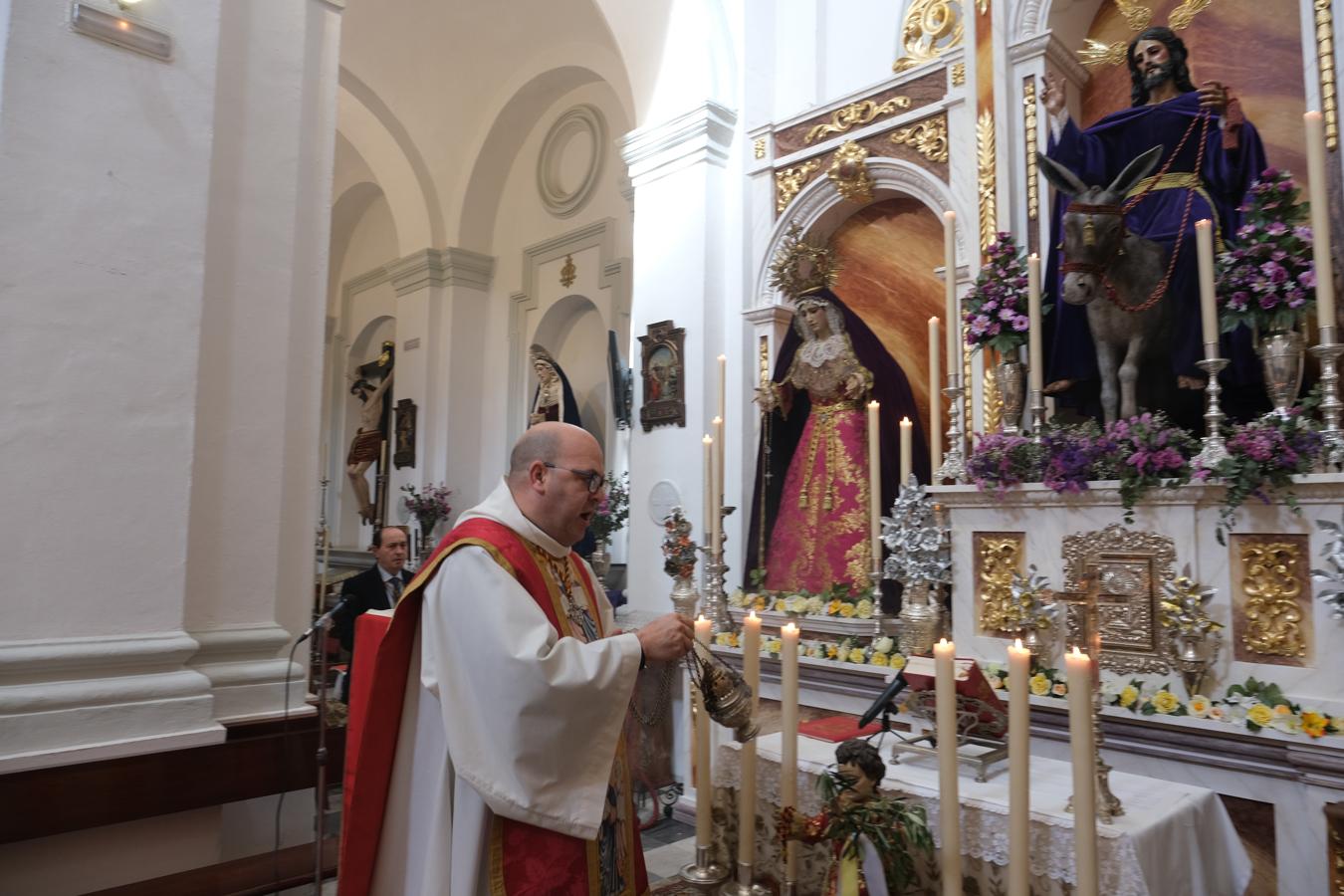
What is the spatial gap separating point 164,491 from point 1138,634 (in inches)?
156

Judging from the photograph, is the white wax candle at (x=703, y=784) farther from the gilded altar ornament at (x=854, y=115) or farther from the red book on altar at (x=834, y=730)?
the gilded altar ornament at (x=854, y=115)

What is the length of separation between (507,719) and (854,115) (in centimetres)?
570

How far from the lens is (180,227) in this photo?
3.47 metres

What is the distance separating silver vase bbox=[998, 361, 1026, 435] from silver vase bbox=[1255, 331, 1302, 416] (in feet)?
3.84

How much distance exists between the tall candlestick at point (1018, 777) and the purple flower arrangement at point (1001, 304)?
319cm

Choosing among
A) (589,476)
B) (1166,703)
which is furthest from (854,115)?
(589,476)

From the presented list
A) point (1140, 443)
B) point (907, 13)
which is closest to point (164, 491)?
point (1140, 443)

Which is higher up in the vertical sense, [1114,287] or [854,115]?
[854,115]

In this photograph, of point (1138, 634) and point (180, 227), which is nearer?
point (180, 227)

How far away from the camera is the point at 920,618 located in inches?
184

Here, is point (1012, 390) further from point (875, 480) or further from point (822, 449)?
point (822, 449)

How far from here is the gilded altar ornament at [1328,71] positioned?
13.4 ft

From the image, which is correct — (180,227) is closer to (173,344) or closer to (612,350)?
(173,344)

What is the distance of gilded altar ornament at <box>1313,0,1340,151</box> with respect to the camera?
4086 millimetres
